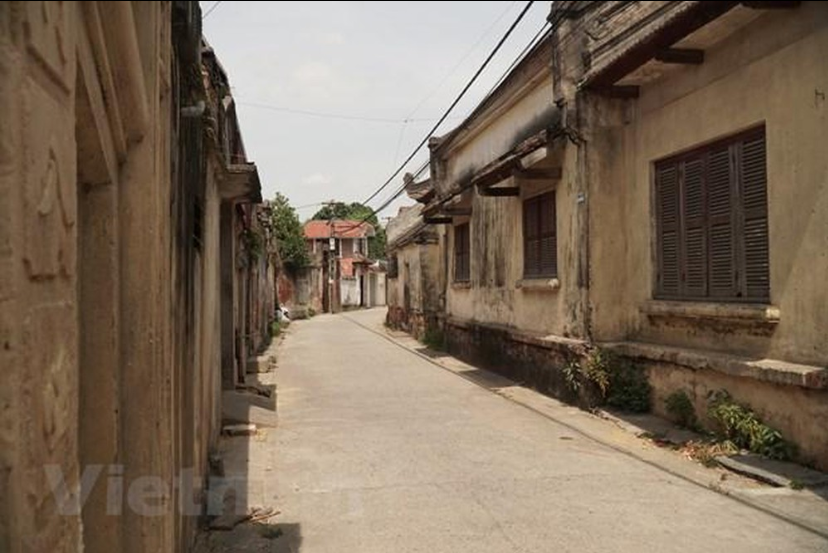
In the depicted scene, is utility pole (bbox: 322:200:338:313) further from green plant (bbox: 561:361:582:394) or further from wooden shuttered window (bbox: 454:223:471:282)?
green plant (bbox: 561:361:582:394)

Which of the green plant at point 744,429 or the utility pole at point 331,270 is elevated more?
the utility pole at point 331,270

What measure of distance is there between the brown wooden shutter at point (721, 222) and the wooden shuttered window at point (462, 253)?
8.71 metres

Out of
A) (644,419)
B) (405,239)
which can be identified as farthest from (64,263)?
(405,239)

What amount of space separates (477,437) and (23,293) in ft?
22.7

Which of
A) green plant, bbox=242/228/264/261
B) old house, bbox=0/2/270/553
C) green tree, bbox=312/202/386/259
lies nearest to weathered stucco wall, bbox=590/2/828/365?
old house, bbox=0/2/270/553

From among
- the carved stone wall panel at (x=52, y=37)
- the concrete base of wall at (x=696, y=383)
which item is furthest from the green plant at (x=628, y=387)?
the carved stone wall panel at (x=52, y=37)

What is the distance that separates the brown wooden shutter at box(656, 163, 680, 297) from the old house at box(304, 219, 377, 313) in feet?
109

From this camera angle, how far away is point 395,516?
18.1 feet

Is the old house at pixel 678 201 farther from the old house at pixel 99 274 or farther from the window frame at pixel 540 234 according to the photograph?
the old house at pixel 99 274

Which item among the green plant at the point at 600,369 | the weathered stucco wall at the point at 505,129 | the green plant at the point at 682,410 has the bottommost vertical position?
the green plant at the point at 682,410

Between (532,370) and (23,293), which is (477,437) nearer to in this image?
(532,370)

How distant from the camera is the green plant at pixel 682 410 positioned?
812cm

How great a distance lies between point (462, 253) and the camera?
57.3ft

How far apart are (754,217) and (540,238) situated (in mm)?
4803
